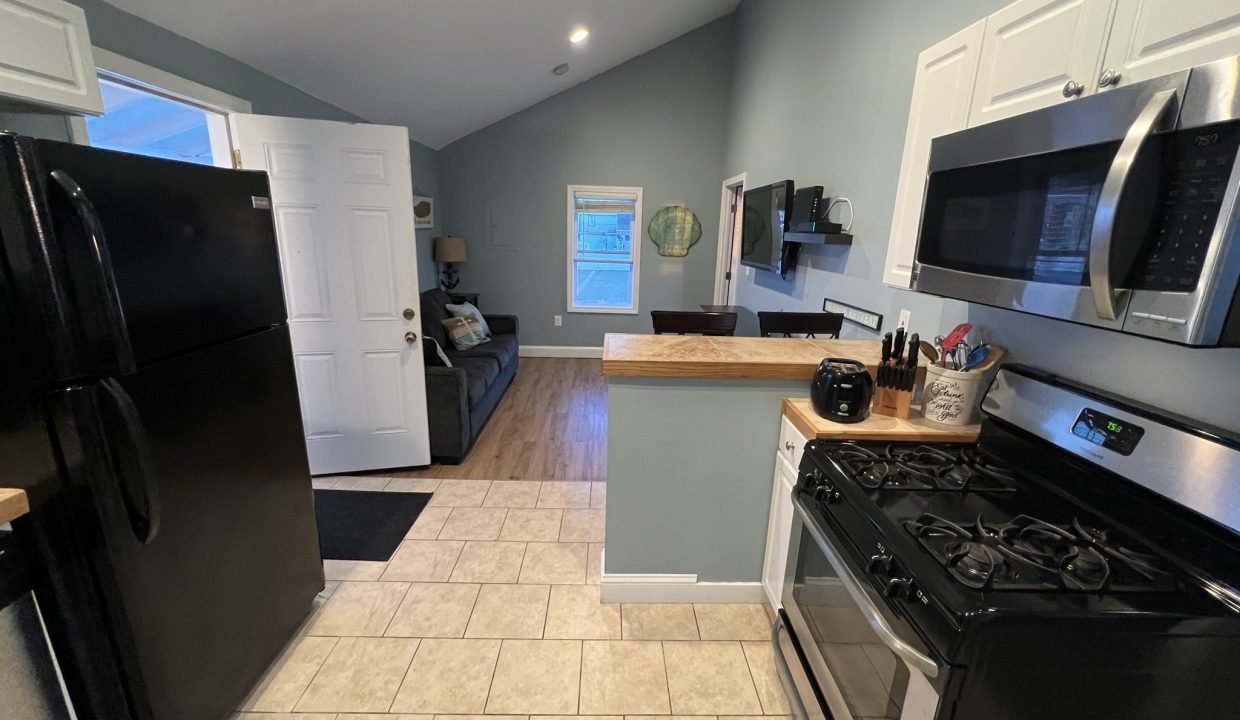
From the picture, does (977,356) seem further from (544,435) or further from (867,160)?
(544,435)

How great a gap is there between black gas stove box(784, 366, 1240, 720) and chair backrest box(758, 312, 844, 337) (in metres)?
1.44

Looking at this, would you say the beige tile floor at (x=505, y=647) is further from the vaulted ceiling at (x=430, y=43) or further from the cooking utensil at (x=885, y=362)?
the vaulted ceiling at (x=430, y=43)

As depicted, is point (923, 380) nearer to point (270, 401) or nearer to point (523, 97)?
point (270, 401)

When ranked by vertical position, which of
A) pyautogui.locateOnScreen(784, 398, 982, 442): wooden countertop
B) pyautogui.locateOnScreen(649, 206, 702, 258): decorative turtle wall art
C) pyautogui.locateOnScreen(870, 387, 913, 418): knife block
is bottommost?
pyautogui.locateOnScreen(784, 398, 982, 442): wooden countertop

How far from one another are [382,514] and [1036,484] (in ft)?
8.97

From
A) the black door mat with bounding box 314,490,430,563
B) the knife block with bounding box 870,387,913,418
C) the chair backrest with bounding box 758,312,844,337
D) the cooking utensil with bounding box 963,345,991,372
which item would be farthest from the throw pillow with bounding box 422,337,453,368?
the cooking utensil with bounding box 963,345,991,372

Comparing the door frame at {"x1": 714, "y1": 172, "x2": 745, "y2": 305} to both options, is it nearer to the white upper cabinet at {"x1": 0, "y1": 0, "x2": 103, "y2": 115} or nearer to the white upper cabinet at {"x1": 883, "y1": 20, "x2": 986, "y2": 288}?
the white upper cabinet at {"x1": 883, "y1": 20, "x2": 986, "y2": 288}

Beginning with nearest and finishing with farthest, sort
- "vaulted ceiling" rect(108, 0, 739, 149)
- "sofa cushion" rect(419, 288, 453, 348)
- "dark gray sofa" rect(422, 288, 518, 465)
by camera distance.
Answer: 1. "vaulted ceiling" rect(108, 0, 739, 149)
2. "dark gray sofa" rect(422, 288, 518, 465)
3. "sofa cushion" rect(419, 288, 453, 348)

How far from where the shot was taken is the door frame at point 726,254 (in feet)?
17.2

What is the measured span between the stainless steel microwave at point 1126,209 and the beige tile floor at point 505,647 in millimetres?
1474

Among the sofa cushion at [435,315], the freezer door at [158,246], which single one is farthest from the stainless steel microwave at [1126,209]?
the sofa cushion at [435,315]

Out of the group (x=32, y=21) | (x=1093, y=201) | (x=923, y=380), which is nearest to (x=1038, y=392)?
(x=923, y=380)

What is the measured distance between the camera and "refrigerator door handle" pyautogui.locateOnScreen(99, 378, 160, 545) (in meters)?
1.06

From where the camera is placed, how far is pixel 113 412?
1.06 metres
